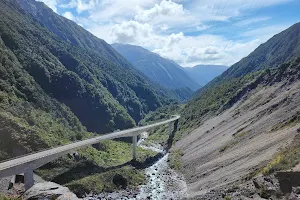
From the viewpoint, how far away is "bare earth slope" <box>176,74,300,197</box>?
57.8 meters

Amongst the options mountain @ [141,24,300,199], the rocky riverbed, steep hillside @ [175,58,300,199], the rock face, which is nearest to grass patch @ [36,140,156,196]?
the rocky riverbed

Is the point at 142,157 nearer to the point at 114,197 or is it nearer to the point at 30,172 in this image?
the point at 114,197

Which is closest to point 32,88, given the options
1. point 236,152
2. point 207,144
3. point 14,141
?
point 14,141

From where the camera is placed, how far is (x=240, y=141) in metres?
75.8

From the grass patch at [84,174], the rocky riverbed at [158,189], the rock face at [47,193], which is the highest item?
the rock face at [47,193]

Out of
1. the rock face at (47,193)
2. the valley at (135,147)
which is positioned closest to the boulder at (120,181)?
the valley at (135,147)

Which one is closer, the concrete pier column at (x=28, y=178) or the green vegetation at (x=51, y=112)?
the concrete pier column at (x=28, y=178)

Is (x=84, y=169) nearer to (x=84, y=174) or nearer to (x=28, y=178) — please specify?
(x=84, y=174)

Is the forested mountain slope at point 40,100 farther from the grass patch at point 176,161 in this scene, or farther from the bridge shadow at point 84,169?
the grass patch at point 176,161

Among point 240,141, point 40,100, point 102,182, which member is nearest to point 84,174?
point 102,182

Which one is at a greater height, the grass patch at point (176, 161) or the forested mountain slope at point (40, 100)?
the forested mountain slope at point (40, 100)

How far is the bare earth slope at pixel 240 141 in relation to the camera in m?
57.8

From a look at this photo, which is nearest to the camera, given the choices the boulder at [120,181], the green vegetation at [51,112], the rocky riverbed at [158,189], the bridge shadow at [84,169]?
the rocky riverbed at [158,189]

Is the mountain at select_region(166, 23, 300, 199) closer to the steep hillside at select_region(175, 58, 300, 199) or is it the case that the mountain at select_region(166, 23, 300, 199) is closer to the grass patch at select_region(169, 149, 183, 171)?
the steep hillside at select_region(175, 58, 300, 199)
